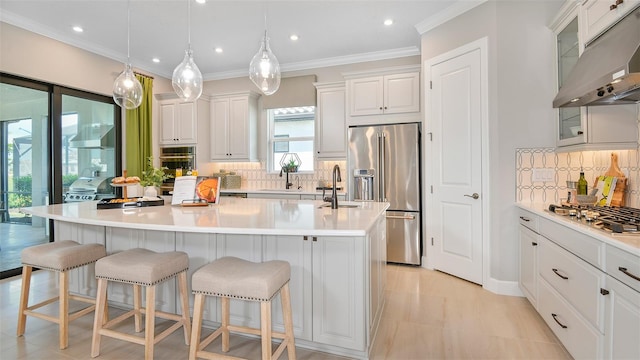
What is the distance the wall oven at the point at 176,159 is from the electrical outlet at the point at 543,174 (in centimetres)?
465

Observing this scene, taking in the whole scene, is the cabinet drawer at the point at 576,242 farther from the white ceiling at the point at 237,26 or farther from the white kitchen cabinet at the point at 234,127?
the white kitchen cabinet at the point at 234,127

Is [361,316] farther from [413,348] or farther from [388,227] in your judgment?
[388,227]

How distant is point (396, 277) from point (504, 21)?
9.22 feet

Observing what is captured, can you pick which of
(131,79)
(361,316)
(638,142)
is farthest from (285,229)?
(638,142)

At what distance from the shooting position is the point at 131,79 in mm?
2732

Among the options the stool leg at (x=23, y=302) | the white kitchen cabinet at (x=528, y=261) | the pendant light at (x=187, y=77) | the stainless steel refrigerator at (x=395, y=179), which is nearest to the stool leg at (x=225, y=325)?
the stool leg at (x=23, y=302)

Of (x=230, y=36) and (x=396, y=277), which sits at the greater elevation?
(x=230, y=36)

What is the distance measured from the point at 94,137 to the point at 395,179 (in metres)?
4.33

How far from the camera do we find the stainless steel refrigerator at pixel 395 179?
383cm

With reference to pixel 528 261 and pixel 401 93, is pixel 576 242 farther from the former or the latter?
pixel 401 93

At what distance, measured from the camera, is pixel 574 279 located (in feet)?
Answer: 5.82

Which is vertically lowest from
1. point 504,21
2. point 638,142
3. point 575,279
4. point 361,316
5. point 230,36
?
point 361,316

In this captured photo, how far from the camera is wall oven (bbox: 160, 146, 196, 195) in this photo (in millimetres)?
5086

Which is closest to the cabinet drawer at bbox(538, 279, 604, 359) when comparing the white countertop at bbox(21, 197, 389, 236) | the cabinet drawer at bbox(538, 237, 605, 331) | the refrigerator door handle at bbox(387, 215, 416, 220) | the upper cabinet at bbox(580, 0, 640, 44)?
the cabinet drawer at bbox(538, 237, 605, 331)
